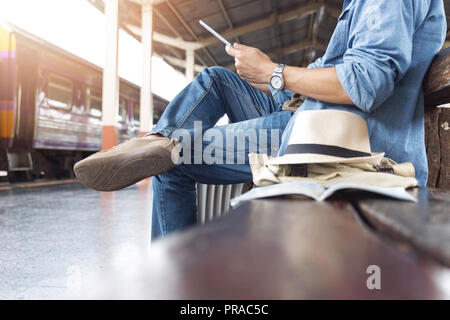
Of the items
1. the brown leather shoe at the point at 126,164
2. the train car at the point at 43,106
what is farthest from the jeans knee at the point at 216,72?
the train car at the point at 43,106

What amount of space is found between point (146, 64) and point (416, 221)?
668 centimetres

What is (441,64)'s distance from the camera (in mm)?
766

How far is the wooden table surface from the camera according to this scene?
0.63ft

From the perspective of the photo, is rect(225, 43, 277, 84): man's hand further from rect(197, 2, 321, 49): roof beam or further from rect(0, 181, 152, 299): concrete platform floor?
rect(197, 2, 321, 49): roof beam

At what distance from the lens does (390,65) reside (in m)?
0.71

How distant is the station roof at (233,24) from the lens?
6727mm

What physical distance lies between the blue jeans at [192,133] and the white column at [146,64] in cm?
529

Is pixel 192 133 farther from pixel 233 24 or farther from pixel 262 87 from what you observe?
pixel 233 24

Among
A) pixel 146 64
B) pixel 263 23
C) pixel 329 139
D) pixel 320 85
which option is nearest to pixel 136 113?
pixel 146 64

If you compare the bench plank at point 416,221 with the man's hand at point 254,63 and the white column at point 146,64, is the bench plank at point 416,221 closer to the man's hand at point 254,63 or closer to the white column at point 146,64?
the man's hand at point 254,63

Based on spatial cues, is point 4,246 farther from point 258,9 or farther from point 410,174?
point 258,9

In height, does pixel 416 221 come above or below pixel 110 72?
below
